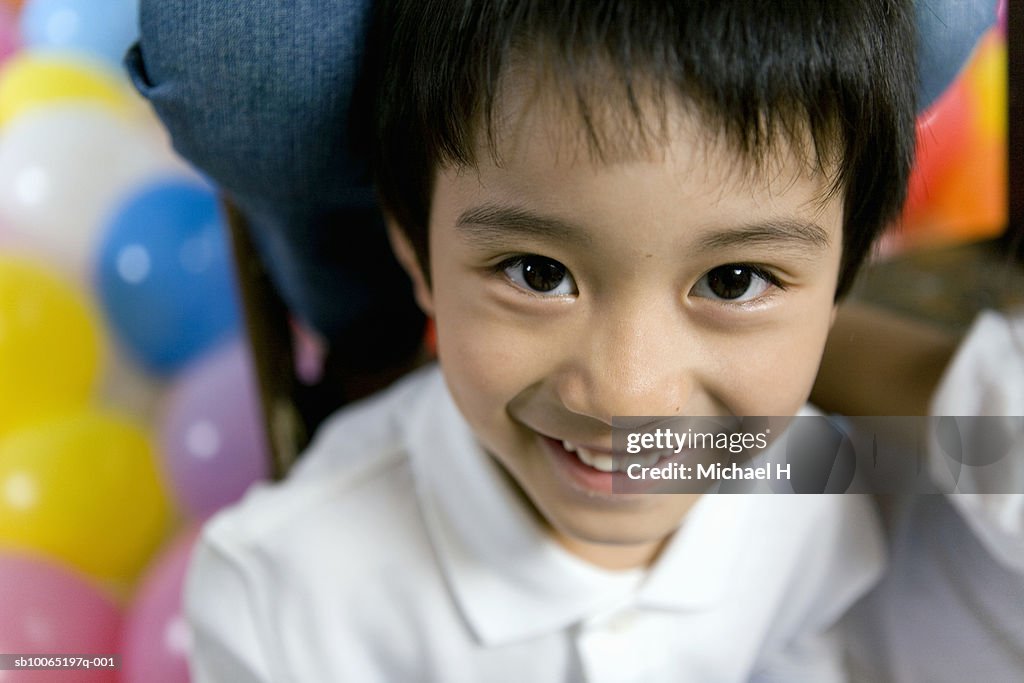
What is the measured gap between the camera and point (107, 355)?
1037 mm

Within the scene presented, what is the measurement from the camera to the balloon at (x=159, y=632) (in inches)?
29.9

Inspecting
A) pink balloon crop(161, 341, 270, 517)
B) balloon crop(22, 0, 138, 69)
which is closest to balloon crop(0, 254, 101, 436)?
pink balloon crop(161, 341, 270, 517)

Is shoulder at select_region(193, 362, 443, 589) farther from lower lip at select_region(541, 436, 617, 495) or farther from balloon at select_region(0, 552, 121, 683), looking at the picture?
balloon at select_region(0, 552, 121, 683)

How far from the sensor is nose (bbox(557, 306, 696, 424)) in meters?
0.41

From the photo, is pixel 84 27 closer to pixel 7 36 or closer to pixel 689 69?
pixel 7 36

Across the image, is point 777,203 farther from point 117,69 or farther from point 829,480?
point 117,69

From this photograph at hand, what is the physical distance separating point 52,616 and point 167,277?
395 millimetres

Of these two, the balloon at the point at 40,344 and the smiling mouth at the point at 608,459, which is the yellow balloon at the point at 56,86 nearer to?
the balloon at the point at 40,344

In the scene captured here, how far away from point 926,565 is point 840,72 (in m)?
0.41

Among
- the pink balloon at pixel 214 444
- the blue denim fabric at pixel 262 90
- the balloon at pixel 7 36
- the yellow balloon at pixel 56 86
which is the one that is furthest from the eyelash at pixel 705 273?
the balloon at pixel 7 36

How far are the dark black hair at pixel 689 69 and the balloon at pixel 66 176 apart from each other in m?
0.67

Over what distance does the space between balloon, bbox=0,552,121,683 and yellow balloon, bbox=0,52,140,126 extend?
561 mm

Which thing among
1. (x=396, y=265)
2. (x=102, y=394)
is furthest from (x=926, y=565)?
(x=102, y=394)

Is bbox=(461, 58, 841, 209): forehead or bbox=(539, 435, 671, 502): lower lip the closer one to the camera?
bbox=(461, 58, 841, 209): forehead
